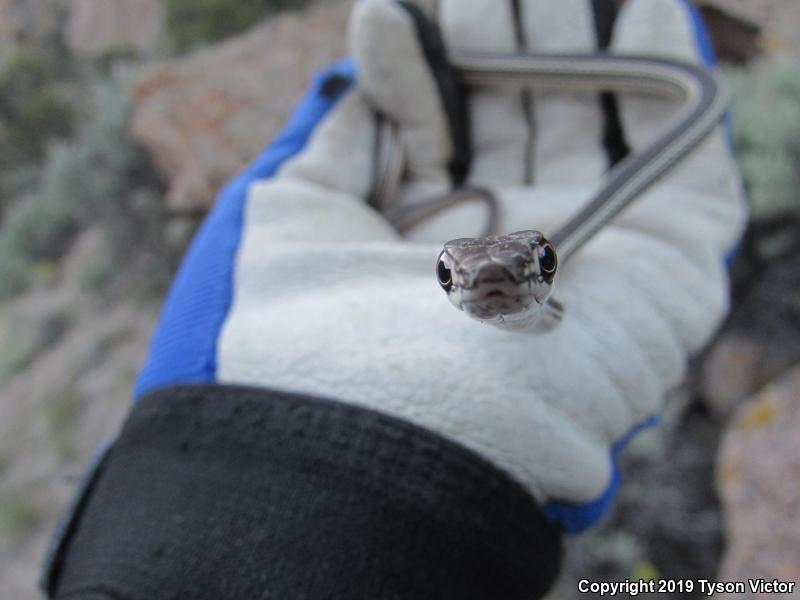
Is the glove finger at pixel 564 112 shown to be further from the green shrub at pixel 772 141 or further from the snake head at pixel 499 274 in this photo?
the snake head at pixel 499 274

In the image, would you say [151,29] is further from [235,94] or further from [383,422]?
[383,422]

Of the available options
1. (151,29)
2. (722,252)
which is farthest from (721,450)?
(151,29)

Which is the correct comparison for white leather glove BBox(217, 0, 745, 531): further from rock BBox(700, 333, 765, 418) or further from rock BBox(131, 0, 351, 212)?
rock BBox(131, 0, 351, 212)

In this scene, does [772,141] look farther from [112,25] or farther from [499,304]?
[112,25]

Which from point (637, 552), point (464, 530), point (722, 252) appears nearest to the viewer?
point (464, 530)

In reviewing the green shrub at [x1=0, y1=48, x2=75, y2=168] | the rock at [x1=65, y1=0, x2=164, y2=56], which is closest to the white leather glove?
the rock at [x1=65, y1=0, x2=164, y2=56]

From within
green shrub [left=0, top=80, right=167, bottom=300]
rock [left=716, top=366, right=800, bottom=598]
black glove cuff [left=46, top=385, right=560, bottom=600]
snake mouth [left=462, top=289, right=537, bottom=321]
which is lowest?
rock [left=716, top=366, right=800, bottom=598]

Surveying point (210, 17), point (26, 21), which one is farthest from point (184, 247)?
point (26, 21)
